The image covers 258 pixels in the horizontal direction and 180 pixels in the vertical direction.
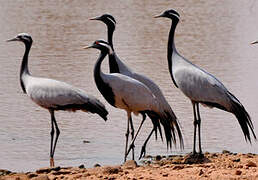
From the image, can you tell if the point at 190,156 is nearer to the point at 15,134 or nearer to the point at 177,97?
the point at 15,134

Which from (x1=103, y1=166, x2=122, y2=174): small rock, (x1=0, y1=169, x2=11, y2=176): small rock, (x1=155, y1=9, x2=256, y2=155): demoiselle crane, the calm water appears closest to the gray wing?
(x1=155, y1=9, x2=256, y2=155): demoiselle crane

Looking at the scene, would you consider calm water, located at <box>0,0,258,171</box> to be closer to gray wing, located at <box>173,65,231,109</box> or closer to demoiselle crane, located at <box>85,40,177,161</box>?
demoiselle crane, located at <box>85,40,177,161</box>

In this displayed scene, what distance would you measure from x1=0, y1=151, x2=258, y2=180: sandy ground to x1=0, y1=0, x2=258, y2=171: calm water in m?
1.09

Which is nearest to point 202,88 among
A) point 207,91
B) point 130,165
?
point 207,91

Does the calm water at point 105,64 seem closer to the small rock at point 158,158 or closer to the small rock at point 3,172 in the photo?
the small rock at point 158,158

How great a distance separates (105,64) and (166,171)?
298 inches

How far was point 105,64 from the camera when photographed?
15.7 m

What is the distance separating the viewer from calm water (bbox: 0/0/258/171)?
34.7 ft

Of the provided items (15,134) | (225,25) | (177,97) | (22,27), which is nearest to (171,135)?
(15,134)

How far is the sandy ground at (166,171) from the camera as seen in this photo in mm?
7953

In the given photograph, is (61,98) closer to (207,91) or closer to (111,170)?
(207,91)

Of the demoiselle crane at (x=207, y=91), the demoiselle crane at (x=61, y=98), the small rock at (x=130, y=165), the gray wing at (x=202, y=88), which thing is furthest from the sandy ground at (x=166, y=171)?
the demoiselle crane at (x=61, y=98)

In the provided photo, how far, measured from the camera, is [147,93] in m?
9.55

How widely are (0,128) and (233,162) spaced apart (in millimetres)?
3722
